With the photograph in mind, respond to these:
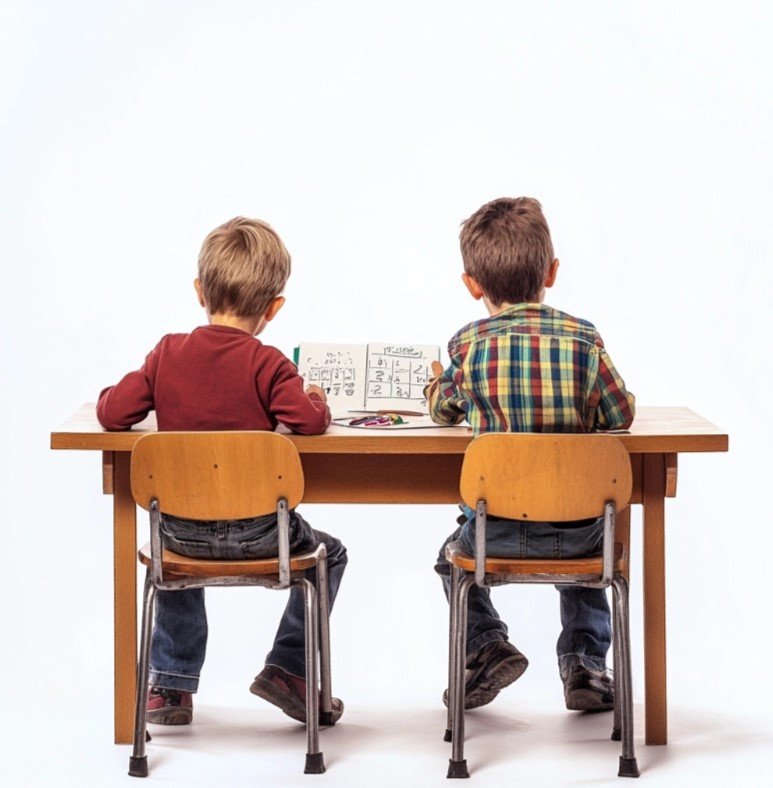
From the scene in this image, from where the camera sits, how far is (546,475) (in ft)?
9.75

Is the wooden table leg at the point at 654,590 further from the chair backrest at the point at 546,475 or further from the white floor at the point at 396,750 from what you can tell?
the chair backrest at the point at 546,475

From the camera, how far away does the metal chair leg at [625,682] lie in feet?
10.1

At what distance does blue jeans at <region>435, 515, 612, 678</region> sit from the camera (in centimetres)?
313

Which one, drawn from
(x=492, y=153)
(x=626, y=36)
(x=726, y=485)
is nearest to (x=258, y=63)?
(x=492, y=153)

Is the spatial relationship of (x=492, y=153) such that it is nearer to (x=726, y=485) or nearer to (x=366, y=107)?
(x=366, y=107)

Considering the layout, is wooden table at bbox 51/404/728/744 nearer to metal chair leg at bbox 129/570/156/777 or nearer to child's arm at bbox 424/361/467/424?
child's arm at bbox 424/361/467/424

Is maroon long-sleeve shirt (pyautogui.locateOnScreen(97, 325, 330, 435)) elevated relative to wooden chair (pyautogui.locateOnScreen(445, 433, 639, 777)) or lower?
elevated

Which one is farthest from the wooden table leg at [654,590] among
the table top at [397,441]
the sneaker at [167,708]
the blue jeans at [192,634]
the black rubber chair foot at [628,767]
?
the sneaker at [167,708]

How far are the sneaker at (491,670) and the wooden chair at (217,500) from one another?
0.44 metres

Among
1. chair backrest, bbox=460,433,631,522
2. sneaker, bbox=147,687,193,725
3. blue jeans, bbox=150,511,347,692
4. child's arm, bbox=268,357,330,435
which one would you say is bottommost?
sneaker, bbox=147,687,193,725

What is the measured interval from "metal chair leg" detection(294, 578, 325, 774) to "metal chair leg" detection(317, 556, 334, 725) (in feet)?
0.42

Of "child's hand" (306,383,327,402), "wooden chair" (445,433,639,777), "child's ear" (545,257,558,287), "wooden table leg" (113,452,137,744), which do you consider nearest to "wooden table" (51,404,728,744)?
"wooden table leg" (113,452,137,744)

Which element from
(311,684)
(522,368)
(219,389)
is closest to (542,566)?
(522,368)

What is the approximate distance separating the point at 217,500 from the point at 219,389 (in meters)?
0.25
